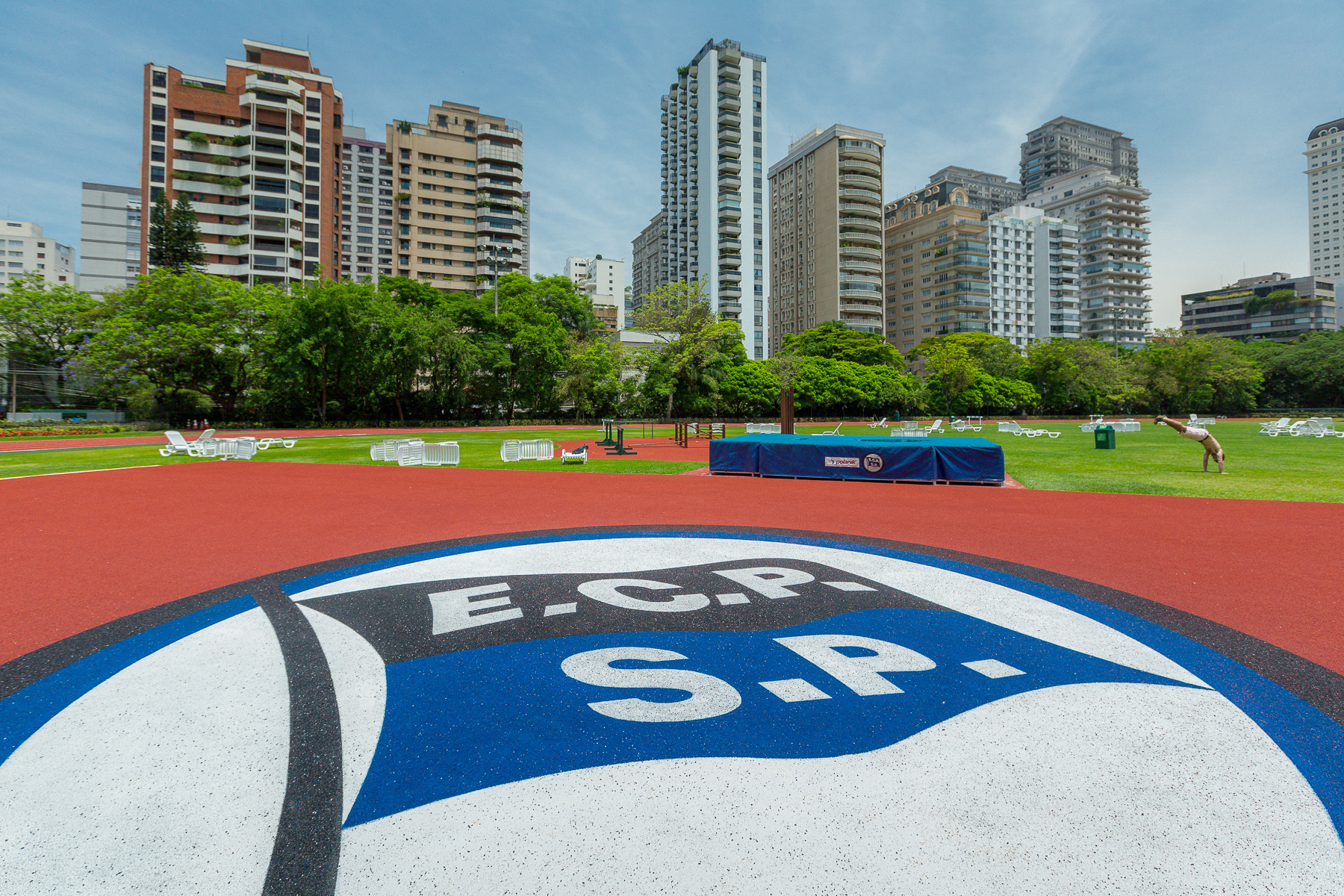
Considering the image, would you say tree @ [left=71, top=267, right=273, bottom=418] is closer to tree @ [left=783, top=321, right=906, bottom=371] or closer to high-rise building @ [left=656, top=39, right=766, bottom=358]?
tree @ [left=783, top=321, right=906, bottom=371]

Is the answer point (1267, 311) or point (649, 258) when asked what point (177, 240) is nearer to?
point (649, 258)

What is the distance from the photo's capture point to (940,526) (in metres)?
10.5

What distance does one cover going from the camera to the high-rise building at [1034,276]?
429ft

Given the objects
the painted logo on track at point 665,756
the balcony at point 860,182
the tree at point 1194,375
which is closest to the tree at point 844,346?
the tree at point 1194,375

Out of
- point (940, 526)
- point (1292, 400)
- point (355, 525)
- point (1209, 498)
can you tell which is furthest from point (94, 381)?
point (1292, 400)

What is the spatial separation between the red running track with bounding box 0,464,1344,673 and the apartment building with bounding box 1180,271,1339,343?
512ft

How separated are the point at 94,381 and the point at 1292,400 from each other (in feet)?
435

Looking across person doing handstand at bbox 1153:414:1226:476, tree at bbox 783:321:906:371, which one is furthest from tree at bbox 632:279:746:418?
person doing handstand at bbox 1153:414:1226:476

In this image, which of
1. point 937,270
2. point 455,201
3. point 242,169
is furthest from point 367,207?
point 937,270

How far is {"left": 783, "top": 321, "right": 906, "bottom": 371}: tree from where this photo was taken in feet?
262

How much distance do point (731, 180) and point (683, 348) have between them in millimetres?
50660

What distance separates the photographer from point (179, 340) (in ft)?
155

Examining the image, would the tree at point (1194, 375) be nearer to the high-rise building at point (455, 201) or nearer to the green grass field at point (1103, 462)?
the green grass field at point (1103, 462)

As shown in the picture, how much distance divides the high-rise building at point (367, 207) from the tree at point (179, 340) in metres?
80.6
